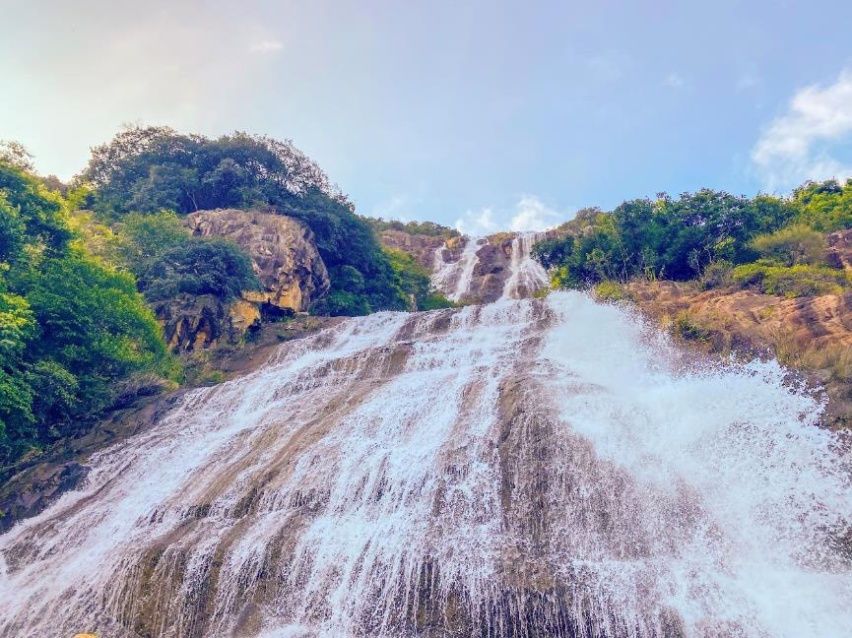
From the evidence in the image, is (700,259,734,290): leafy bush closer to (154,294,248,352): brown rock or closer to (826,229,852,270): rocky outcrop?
(826,229,852,270): rocky outcrop

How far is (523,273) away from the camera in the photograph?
36.8 m

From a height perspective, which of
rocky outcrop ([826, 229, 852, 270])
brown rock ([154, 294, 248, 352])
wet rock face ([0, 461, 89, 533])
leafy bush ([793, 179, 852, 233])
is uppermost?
leafy bush ([793, 179, 852, 233])

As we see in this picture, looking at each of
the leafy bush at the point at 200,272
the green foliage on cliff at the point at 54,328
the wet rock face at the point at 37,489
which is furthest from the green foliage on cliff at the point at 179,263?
the wet rock face at the point at 37,489

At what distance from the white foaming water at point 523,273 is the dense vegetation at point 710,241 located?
625cm

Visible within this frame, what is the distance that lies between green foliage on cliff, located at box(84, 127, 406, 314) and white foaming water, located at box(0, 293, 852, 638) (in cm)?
1648

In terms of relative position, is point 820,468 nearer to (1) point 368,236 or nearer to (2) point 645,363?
(2) point 645,363

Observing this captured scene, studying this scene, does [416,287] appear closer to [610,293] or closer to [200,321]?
[200,321]

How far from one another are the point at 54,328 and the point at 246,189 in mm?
17157

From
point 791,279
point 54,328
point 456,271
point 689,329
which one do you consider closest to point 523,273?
point 456,271

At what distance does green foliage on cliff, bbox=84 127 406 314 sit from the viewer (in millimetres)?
31172

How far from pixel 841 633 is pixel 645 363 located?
8.58 metres

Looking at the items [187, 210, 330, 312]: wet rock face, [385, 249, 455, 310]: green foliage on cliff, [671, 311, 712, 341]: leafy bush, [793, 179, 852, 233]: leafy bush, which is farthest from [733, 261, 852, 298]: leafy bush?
[187, 210, 330, 312]: wet rock face

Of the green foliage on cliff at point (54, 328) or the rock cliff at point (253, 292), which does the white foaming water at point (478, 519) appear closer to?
the green foliage on cliff at point (54, 328)

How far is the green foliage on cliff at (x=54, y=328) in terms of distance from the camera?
1466cm
